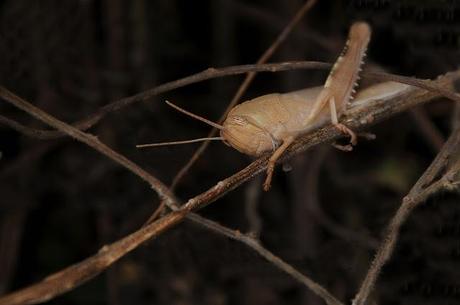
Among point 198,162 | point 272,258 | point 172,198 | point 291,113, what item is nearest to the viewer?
point 172,198

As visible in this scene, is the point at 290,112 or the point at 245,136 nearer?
the point at 245,136

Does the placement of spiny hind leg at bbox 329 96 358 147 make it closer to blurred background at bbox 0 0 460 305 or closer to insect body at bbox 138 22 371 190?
insect body at bbox 138 22 371 190

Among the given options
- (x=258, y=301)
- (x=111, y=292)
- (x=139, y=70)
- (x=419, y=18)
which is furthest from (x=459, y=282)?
(x=139, y=70)

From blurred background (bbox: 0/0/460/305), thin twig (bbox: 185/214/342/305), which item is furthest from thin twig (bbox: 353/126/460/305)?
blurred background (bbox: 0/0/460/305)

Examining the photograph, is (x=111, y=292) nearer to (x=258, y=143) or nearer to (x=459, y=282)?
(x=459, y=282)

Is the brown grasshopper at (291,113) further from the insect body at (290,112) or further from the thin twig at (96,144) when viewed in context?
the thin twig at (96,144)

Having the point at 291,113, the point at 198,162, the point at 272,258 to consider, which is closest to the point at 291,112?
the point at 291,113

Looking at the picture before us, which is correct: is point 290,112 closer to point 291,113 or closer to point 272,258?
point 291,113
